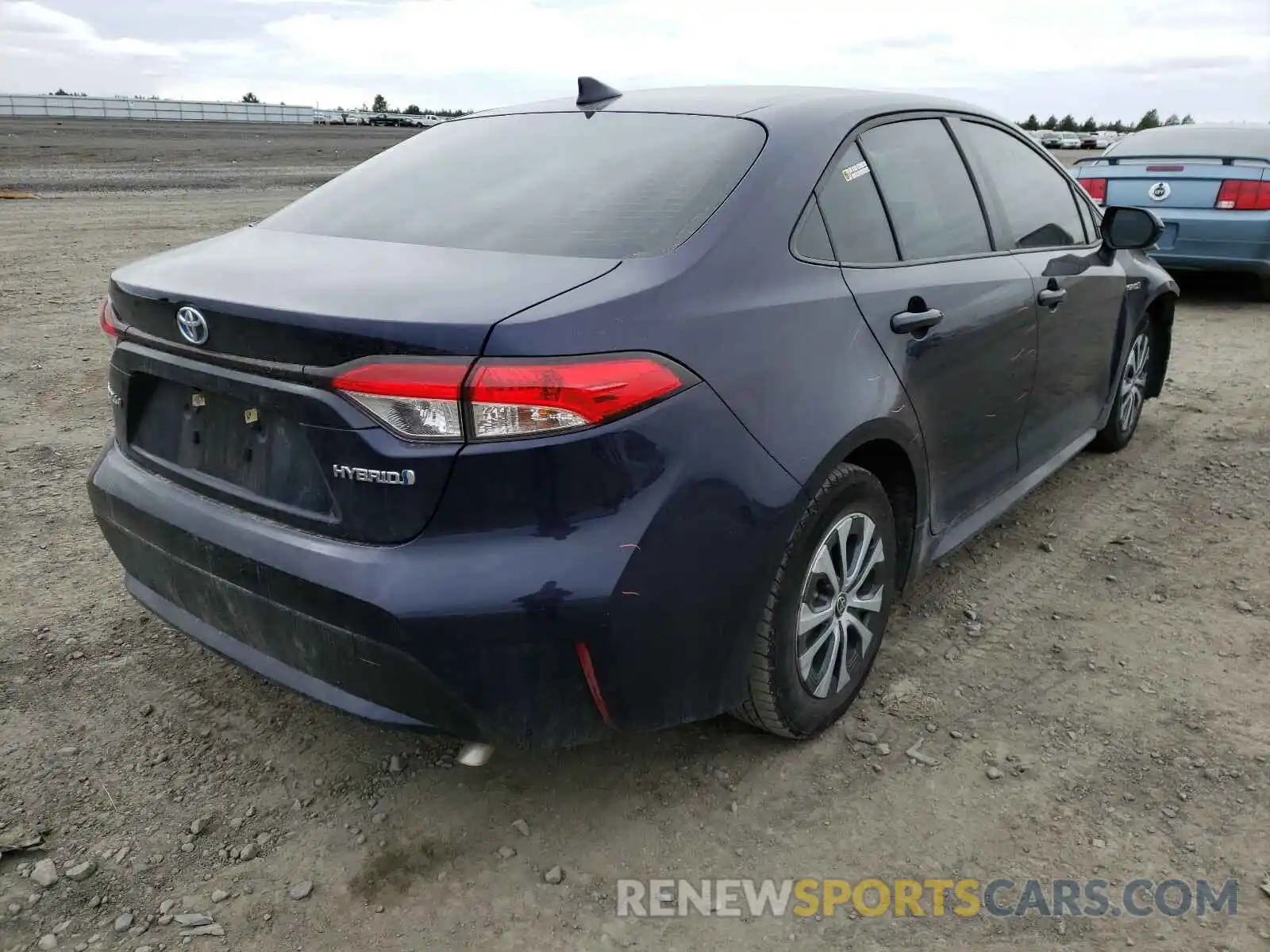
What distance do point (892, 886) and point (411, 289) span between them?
1.65 meters

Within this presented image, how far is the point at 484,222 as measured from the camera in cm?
252

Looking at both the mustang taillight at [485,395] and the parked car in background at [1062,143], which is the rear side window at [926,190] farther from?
the parked car in background at [1062,143]

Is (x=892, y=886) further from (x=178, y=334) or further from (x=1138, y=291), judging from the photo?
(x=1138, y=291)

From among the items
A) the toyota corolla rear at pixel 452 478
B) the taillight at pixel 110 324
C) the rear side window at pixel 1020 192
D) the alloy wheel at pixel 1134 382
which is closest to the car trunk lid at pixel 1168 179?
the alloy wheel at pixel 1134 382

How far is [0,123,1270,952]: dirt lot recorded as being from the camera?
7.18 ft

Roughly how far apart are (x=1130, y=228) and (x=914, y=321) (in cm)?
188

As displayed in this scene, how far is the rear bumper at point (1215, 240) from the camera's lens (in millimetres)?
7895

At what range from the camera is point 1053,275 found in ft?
11.9

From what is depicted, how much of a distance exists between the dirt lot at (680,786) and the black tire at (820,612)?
0.46 ft

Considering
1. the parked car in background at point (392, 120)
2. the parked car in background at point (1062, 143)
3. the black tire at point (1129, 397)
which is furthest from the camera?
the parked car in background at point (392, 120)

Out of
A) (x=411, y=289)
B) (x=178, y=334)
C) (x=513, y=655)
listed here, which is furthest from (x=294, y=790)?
(x=411, y=289)

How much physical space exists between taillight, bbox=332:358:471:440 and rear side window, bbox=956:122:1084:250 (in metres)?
2.17

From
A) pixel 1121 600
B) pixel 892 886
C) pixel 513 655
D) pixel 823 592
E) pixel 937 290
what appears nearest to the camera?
pixel 513 655

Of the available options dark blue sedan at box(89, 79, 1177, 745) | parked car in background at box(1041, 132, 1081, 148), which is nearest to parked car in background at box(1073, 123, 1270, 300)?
dark blue sedan at box(89, 79, 1177, 745)
